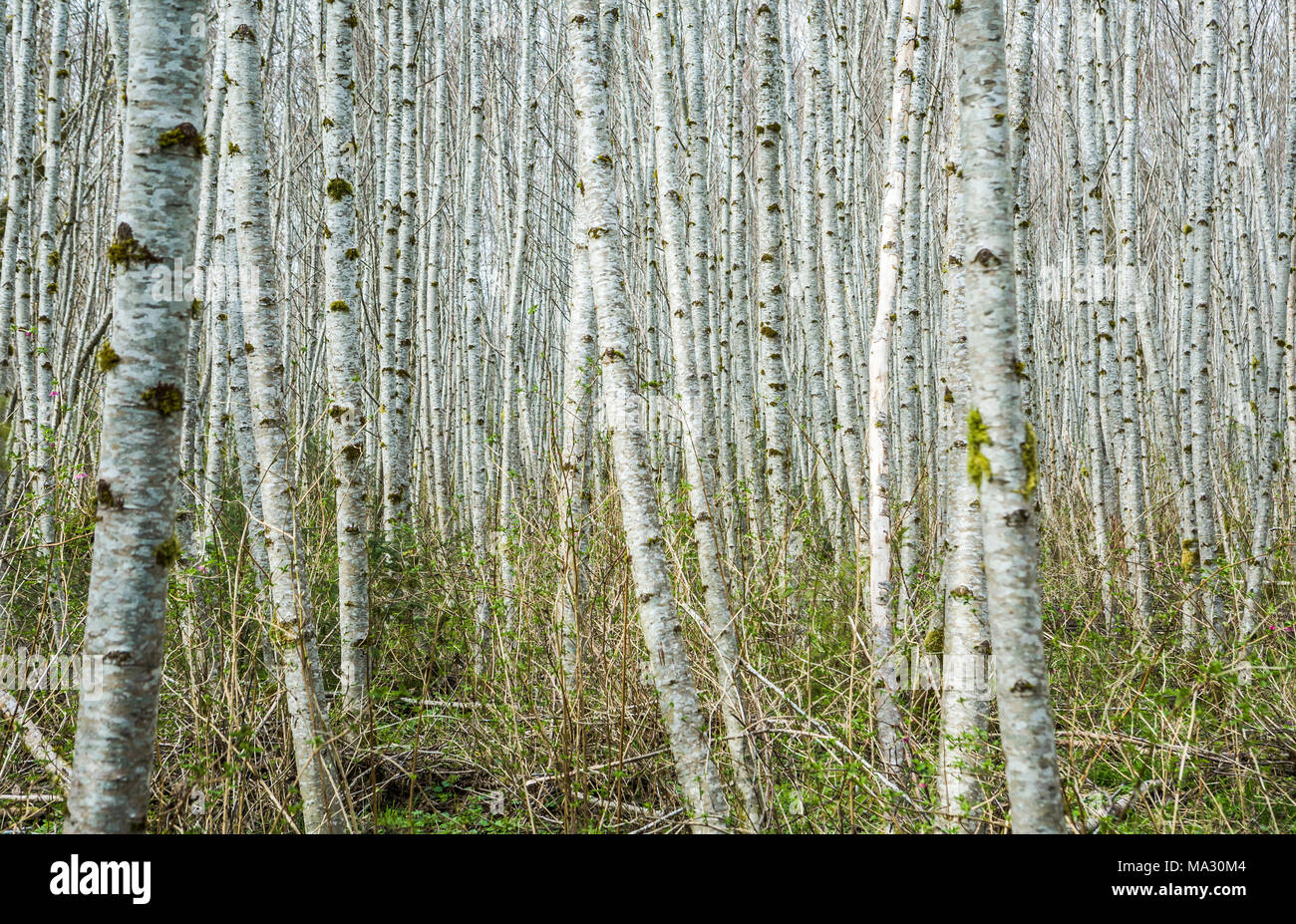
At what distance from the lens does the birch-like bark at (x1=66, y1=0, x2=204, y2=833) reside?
1462 millimetres

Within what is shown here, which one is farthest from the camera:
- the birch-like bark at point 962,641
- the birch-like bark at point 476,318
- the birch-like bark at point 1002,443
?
the birch-like bark at point 476,318

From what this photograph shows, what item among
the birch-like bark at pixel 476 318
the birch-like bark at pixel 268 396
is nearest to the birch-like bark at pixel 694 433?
the birch-like bark at pixel 268 396

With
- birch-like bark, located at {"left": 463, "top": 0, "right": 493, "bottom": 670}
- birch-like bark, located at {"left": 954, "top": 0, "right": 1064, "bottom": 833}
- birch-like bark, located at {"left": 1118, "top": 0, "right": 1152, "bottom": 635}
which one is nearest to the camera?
birch-like bark, located at {"left": 954, "top": 0, "right": 1064, "bottom": 833}

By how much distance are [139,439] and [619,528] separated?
192 centimetres

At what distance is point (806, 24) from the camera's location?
4.29m

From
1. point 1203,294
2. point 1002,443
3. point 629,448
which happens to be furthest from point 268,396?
point 1203,294

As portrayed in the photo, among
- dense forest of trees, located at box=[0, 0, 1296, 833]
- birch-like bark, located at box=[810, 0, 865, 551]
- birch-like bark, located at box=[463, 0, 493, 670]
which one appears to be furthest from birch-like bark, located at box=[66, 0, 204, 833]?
birch-like bark, located at box=[810, 0, 865, 551]

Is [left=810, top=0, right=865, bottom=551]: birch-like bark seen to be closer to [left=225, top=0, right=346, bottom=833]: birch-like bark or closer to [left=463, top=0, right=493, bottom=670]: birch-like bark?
[left=463, top=0, right=493, bottom=670]: birch-like bark

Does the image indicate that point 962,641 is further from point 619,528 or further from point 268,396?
point 268,396

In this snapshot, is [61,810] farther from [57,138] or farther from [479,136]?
[479,136]

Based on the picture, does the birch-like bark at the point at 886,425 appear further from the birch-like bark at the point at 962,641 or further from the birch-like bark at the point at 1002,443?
the birch-like bark at the point at 1002,443

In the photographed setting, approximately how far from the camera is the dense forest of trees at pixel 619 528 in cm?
158
